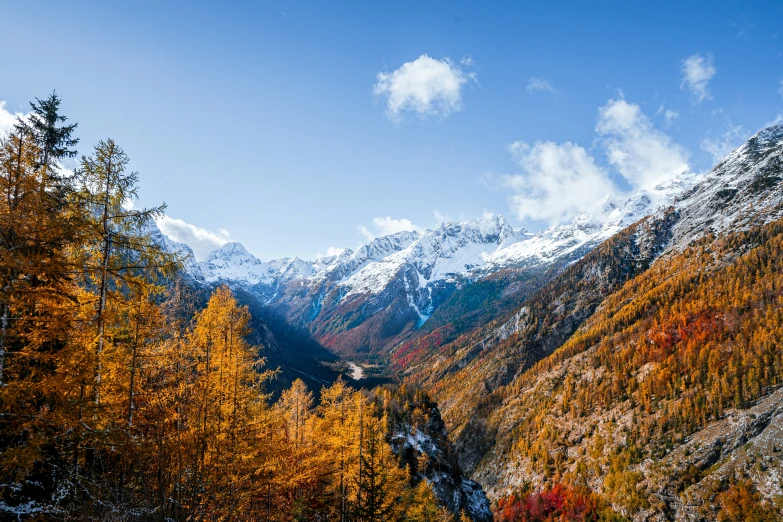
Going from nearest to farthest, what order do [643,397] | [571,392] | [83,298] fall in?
1. [83,298]
2. [643,397]
3. [571,392]

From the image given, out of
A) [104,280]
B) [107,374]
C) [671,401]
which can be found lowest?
[671,401]

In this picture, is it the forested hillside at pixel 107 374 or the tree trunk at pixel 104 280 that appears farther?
the tree trunk at pixel 104 280

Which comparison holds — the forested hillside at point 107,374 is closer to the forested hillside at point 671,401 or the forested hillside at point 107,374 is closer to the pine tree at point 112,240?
the pine tree at point 112,240

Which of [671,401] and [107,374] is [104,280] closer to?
[107,374]

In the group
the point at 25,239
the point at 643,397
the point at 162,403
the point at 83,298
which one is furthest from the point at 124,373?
the point at 643,397

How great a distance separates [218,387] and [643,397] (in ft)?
532

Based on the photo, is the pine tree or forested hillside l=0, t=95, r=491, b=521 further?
the pine tree

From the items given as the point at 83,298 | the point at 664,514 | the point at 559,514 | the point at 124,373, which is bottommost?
the point at 559,514

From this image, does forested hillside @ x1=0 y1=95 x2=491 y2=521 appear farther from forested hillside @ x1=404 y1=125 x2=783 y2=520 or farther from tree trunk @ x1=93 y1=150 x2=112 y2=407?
forested hillside @ x1=404 y1=125 x2=783 y2=520

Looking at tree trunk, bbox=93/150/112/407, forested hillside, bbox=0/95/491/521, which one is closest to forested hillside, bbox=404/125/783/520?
forested hillside, bbox=0/95/491/521

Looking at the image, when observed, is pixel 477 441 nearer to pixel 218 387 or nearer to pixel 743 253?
pixel 743 253

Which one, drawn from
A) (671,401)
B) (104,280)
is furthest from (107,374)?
(671,401)

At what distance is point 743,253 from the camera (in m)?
164

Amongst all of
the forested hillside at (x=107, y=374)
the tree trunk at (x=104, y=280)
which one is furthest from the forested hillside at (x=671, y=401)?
the tree trunk at (x=104, y=280)
